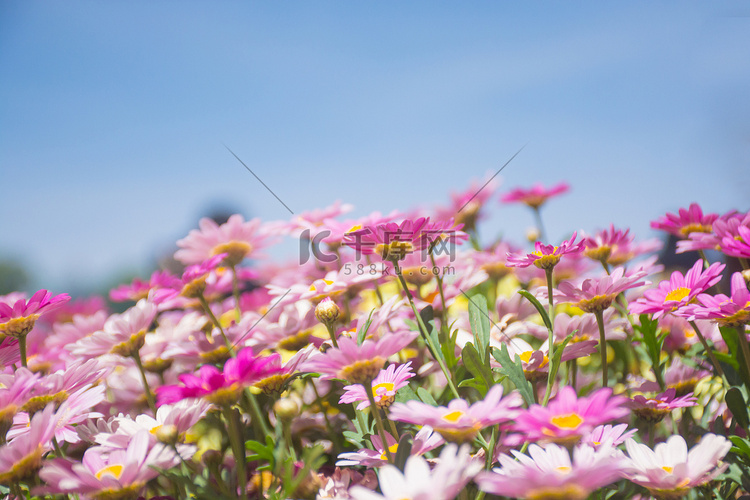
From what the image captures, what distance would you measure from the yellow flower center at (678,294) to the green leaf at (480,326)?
0.17 meters

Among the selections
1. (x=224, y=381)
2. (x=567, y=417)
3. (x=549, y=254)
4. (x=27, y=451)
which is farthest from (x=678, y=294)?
(x=27, y=451)

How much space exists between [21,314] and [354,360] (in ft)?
1.10

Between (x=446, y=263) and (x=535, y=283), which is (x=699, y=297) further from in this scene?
(x=535, y=283)

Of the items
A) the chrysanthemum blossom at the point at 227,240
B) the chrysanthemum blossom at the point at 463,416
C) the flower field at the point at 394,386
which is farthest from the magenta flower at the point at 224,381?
the chrysanthemum blossom at the point at 227,240

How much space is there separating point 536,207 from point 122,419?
0.84m

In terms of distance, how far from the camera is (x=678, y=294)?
18.6 inches

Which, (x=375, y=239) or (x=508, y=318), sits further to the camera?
(x=508, y=318)

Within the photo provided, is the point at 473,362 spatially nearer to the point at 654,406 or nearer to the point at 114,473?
the point at 654,406

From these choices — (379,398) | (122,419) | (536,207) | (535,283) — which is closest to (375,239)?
(379,398)

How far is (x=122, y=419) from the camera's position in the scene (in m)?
0.43

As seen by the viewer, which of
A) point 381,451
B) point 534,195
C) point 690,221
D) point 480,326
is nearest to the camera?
point 381,451

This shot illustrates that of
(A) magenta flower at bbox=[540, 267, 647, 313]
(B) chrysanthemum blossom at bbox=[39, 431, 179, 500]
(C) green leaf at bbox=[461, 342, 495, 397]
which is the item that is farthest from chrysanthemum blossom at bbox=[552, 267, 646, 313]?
(B) chrysanthemum blossom at bbox=[39, 431, 179, 500]

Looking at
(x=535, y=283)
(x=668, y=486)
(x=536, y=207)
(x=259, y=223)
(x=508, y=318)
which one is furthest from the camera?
(x=536, y=207)

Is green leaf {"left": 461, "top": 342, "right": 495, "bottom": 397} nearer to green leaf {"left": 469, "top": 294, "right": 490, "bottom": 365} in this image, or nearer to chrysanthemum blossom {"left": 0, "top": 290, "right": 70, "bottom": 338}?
green leaf {"left": 469, "top": 294, "right": 490, "bottom": 365}
